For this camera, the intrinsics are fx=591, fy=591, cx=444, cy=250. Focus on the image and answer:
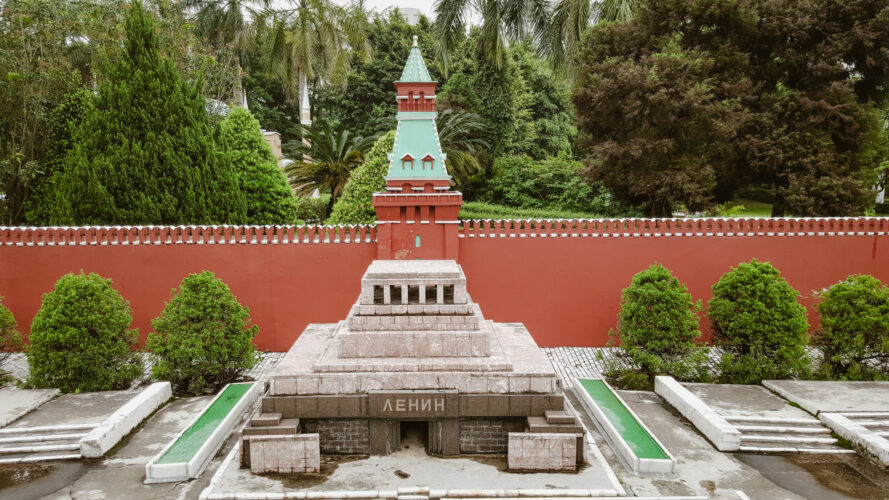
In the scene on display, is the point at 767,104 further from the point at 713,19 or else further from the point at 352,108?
the point at 352,108

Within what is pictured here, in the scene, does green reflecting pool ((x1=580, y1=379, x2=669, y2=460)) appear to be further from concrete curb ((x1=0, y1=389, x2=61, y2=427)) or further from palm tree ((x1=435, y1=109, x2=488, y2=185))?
palm tree ((x1=435, y1=109, x2=488, y2=185))

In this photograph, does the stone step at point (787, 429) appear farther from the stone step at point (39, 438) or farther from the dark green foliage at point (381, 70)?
the dark green foliage at point (381, 70)

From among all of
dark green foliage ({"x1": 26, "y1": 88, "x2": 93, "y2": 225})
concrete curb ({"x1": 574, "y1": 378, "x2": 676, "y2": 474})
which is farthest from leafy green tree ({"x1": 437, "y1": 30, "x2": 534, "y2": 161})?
concrete curb ({"x1": 574, "y1": 378, "x2": 676, "y2": 474})

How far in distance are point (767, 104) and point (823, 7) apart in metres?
2.59

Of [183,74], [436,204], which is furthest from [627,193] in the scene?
[183,74]

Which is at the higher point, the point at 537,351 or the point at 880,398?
the point at 537,351

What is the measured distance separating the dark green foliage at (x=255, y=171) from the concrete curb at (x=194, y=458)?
8784mm

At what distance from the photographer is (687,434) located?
903 cm

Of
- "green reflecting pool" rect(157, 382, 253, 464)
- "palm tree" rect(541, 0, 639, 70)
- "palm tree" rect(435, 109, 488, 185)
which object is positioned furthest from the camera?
"palm tree" rect(435, 109, 488, 185)

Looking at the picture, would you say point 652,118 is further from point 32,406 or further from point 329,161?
point 32,406

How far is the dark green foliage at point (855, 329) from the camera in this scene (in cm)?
1055

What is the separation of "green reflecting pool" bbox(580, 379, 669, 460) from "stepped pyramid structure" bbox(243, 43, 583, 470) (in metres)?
1.04

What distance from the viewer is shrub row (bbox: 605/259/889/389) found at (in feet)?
34.5

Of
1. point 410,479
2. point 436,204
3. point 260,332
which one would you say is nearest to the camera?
point 410,479
